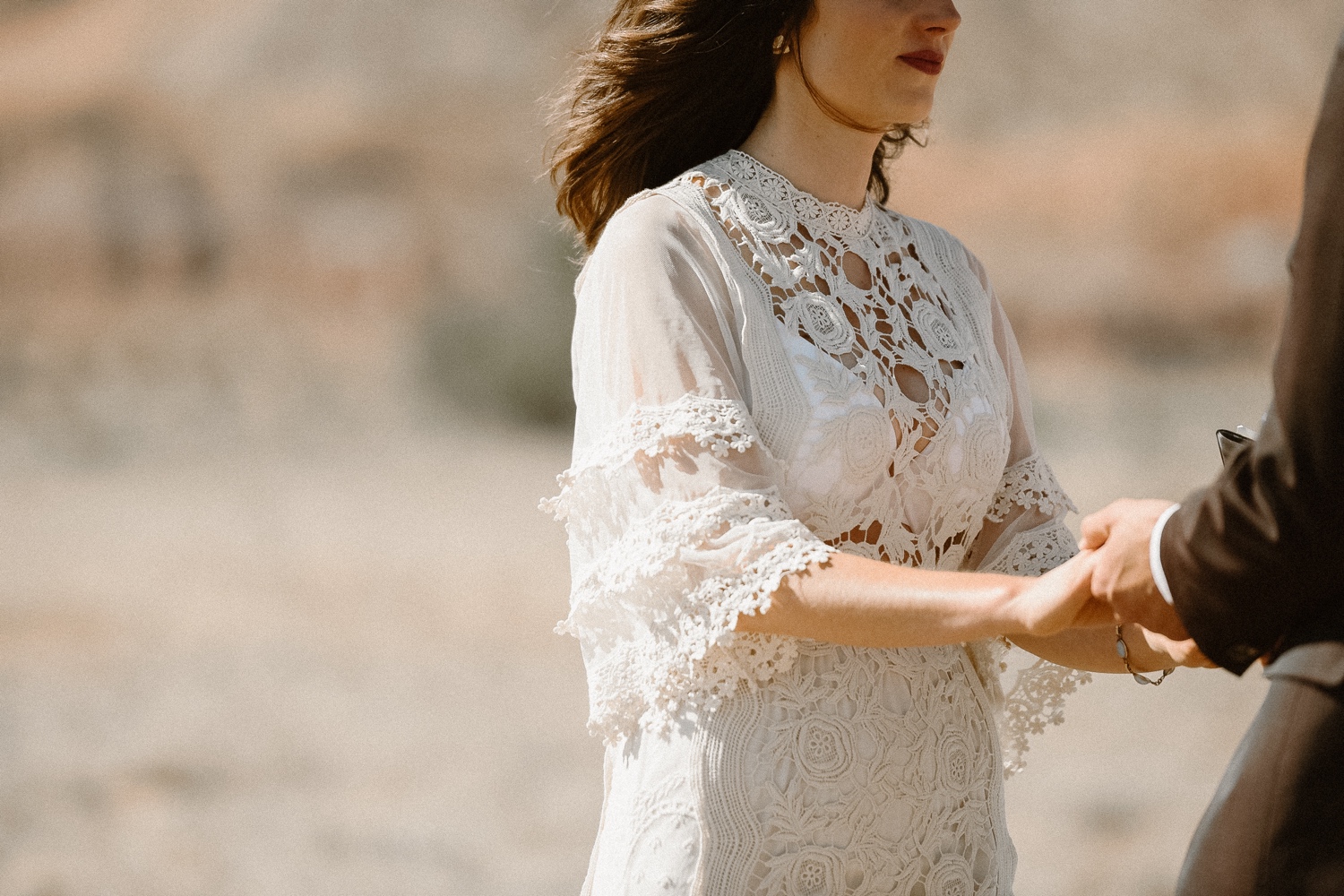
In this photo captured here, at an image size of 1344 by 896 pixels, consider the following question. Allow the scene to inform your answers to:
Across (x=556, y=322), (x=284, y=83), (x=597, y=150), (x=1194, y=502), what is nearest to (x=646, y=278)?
(x=597, y=150)

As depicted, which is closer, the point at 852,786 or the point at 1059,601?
the point at 1059,601

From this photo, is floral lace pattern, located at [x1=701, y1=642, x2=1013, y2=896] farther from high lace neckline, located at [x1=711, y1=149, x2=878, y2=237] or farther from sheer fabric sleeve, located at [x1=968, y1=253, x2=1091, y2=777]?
high lace neckline, located at [x1=711, y1=149, x2=878, y2=237]

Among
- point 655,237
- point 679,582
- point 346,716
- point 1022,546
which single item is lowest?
point 346,716

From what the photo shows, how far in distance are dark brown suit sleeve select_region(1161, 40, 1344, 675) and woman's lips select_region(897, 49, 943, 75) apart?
811mm

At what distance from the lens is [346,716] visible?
926 cm

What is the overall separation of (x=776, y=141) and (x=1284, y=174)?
76.8 feet

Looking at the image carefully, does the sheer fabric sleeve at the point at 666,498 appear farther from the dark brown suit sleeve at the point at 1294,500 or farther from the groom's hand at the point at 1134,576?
the dark brown suit sleeve at the point at 1294,500

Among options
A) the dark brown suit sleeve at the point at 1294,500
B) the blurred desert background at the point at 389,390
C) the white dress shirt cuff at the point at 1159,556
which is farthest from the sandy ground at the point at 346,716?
the dark brown suit sleeve at the point at 1294,500

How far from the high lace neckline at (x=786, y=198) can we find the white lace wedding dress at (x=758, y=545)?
15mm

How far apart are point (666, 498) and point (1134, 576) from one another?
1.87 feet

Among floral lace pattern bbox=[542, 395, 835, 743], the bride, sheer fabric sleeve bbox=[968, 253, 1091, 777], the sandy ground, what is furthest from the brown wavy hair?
the sandy ground

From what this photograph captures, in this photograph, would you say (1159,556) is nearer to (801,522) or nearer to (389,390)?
(801,522)

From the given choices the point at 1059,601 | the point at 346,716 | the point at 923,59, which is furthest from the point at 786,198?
the point at 346,716

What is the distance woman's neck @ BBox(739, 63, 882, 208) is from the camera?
2.27 m
